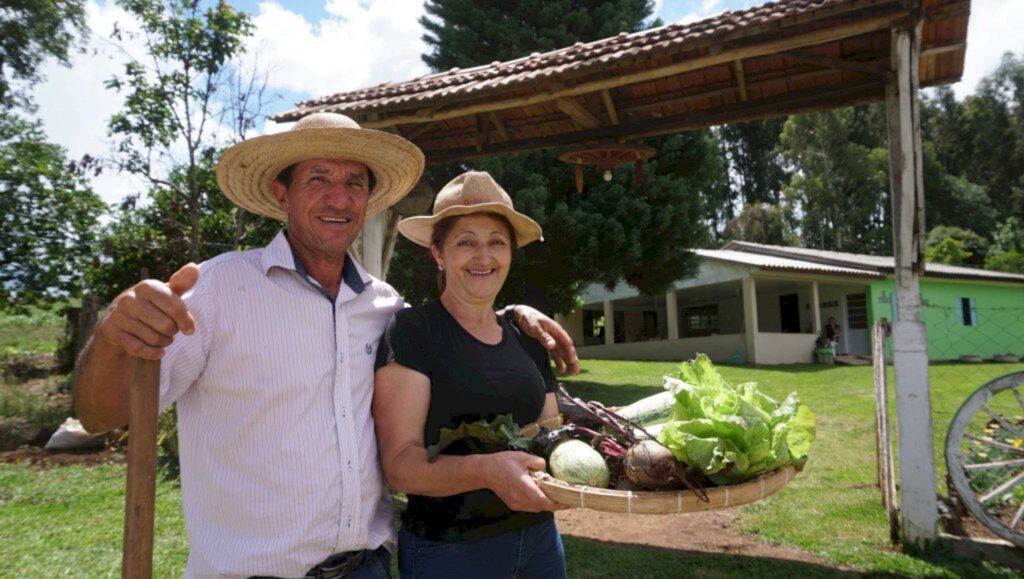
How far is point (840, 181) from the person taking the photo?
40.8 meters

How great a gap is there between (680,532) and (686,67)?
3.98 metres

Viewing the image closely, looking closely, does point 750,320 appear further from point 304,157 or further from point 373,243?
point 304,157

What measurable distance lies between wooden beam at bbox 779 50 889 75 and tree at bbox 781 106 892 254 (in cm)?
3781

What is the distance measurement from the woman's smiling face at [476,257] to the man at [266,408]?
1.33 ft

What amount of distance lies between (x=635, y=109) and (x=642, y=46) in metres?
0.98

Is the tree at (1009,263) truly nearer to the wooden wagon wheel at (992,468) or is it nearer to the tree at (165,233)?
the wooden wagon wheel at (992,468)

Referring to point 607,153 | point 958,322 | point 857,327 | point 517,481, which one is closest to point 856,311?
point 857,327

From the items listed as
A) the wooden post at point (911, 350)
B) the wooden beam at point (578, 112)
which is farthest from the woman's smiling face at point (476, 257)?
the wooden post at point (911, 350)

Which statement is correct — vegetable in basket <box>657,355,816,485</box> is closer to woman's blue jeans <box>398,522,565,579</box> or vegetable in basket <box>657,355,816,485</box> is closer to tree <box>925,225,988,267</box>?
woman's blue jeans <box>398,522,565,579</box>

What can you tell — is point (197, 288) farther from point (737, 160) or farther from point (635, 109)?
point (737, 160)

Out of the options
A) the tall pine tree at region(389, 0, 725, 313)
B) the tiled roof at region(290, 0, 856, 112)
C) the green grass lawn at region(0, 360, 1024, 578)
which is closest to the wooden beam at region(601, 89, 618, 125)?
the tiled roof at region(290, 0, 856, 112)

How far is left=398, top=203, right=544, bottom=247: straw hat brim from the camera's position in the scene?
2.41m

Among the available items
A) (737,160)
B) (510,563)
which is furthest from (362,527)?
(737,160)

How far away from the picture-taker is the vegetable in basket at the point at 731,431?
6.63 ft
